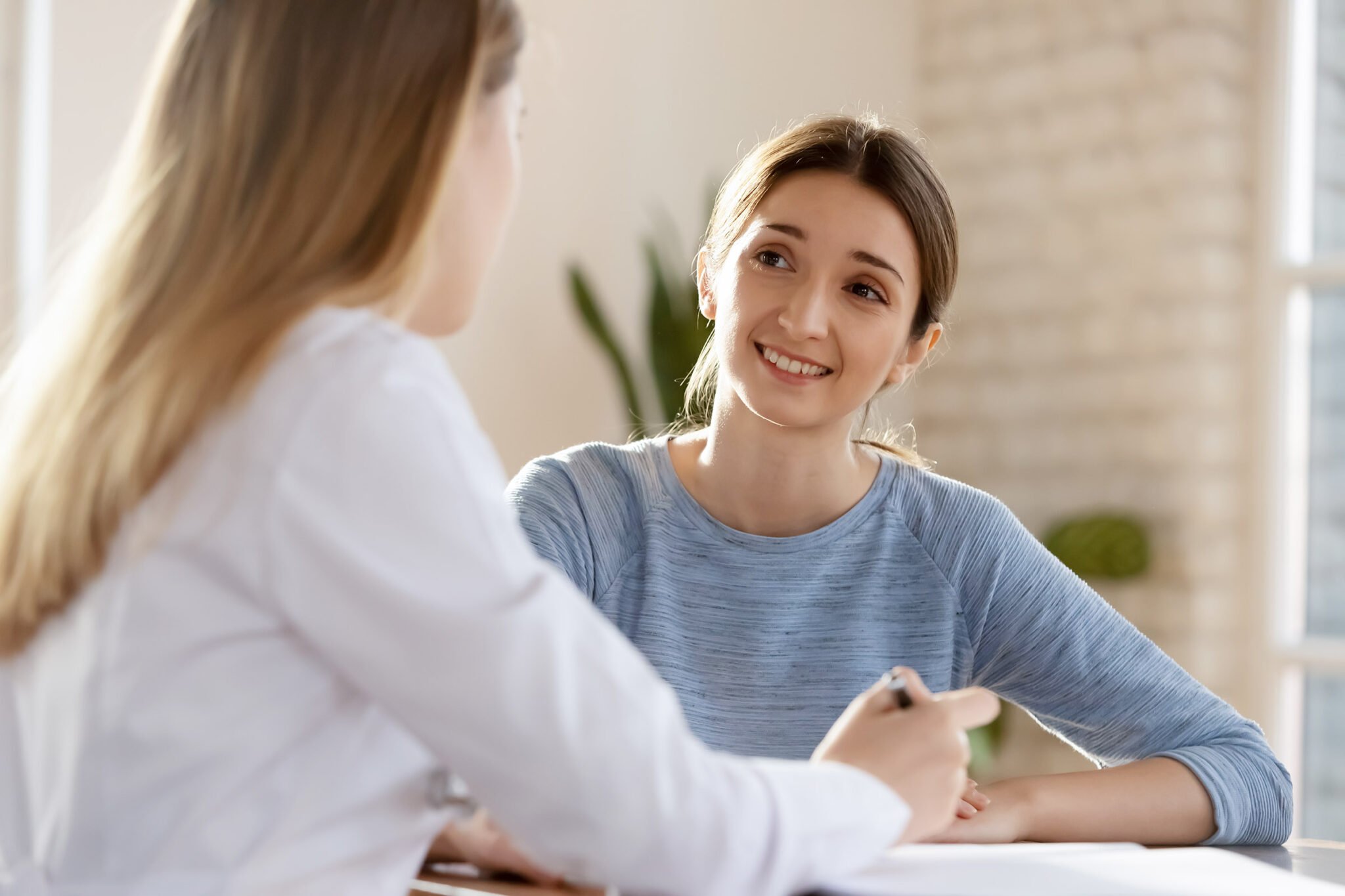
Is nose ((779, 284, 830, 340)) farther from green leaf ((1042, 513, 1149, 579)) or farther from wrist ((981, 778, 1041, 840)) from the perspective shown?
green leaf ((1042, 513, 1149, 579))

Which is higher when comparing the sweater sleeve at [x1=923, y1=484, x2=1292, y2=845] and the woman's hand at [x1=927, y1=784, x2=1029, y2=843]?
the sweater sleeve at [x1=923, y1=484, x2=1292, y2=845]

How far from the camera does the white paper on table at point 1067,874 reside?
2.40 feet

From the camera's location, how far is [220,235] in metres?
0.73

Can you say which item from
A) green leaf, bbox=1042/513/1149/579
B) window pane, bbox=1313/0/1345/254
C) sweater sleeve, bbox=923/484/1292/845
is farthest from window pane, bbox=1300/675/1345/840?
sweater sleeve, bbox=923/484/1292/845

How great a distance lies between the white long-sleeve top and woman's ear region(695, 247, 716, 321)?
39.3 inches

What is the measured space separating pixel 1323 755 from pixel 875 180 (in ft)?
8.20

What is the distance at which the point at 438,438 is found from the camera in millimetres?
661

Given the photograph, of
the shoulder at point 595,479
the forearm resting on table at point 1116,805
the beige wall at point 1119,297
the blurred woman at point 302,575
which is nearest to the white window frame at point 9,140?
the shoulder at point 595,479

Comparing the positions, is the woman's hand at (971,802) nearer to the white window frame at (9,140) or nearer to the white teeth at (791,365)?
the white teeth at (791,365)

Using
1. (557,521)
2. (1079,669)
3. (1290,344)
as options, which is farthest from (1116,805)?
(1290,344)

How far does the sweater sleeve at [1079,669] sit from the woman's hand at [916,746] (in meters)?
0.53

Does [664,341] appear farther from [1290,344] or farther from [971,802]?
[971,802]

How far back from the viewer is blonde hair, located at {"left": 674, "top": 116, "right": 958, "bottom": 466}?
151cm

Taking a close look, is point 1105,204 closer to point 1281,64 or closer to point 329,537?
point 1281,64
